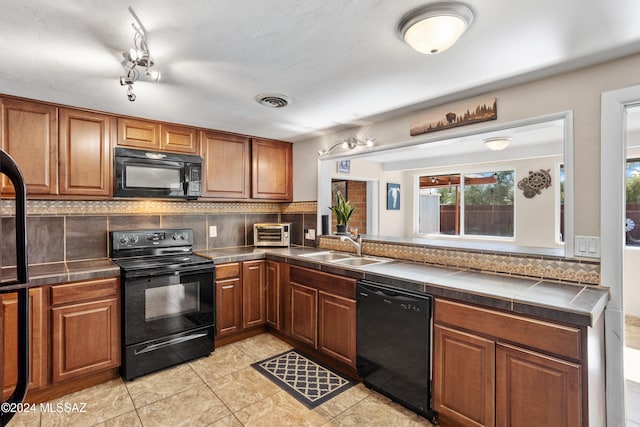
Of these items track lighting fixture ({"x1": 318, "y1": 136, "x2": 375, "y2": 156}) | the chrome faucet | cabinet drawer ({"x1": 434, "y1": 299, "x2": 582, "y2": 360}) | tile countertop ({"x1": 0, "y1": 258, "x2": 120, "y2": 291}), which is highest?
track lighting fixture ({"x1": 318, "y1": 136, "x2": 375, "y2": 156})

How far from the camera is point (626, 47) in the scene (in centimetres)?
174

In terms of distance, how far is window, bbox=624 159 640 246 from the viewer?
4.02 metres

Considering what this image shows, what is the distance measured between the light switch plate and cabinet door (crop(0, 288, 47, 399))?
3439mm

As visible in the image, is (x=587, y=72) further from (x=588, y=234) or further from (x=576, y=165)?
(x=588, y=234)

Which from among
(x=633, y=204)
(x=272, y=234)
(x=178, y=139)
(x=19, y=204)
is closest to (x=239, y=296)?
(x=272, y=234)

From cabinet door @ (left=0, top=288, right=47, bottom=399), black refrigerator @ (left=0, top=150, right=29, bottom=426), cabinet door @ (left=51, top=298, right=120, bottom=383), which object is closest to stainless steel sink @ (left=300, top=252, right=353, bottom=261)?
cabinet door @ (left=51, top=298, right=120, bottom=383)

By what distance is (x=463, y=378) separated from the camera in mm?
1950

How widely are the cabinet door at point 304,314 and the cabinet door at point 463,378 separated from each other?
113 centimetres

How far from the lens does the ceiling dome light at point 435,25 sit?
1.44 meters

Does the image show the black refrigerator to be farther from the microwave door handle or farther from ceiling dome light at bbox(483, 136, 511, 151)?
ceiling dome light at bbox(483, 136, 511, 151)

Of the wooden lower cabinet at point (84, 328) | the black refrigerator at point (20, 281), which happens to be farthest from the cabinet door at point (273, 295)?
the black refrigerator at point (20, 281)

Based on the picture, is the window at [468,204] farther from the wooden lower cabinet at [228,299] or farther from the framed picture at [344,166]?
the wooden lower cabinet at [228,299]

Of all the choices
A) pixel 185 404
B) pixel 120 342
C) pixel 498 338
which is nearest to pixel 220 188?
pixel 120 342

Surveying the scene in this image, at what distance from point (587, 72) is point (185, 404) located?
10.6 feet
